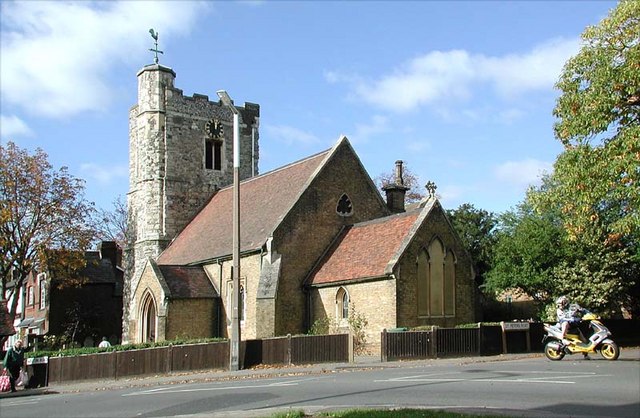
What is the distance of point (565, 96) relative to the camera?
2473 centimetres

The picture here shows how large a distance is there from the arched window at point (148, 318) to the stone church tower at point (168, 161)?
5.10 metres

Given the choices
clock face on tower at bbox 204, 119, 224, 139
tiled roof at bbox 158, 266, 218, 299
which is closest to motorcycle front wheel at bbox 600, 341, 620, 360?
tiled roof at bbox 158, 266, 218, 299

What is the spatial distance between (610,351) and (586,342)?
75cm

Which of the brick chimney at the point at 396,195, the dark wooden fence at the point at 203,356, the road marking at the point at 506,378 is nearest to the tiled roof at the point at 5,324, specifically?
the dark wooden fence at the point at 203,356

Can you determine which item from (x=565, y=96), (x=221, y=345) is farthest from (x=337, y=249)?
(x=565, y=96)

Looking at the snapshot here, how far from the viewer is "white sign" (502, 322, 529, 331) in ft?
88.1

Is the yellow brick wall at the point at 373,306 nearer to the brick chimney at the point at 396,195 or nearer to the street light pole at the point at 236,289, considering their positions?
the street light pole at the point at 236,289

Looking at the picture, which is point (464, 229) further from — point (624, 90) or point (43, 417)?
point (43, 417)

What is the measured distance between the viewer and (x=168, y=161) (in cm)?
4512

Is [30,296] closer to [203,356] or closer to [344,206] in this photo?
[344,206]

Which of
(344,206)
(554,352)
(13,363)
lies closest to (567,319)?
(554,352)

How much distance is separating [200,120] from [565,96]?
90.1 ft

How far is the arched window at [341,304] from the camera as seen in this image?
3138cm

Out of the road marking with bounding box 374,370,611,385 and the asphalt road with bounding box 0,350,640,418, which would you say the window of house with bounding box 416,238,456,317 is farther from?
the road marking with bounding box 374,370,611,385
